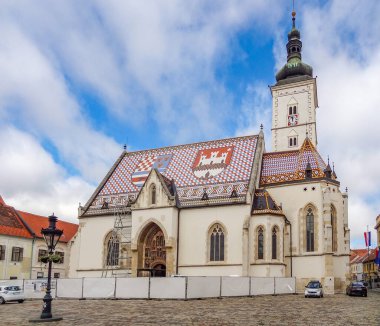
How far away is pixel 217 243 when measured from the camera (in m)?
41.3

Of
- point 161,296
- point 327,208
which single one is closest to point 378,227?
point 327,208

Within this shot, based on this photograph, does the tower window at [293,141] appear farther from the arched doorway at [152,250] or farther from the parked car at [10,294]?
the parked car at [10,294]

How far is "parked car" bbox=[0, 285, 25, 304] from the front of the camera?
95.2 feet

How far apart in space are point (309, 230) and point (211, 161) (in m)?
12.0

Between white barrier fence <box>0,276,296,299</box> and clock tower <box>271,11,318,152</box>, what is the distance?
3087 centimetres

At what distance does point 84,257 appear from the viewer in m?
46.6

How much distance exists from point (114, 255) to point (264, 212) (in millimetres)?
15646

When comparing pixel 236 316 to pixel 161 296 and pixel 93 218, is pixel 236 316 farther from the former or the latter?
pixel 93 218

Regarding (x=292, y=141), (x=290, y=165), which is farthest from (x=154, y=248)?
(x=292, y=141)

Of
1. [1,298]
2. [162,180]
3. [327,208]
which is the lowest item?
[1,298]

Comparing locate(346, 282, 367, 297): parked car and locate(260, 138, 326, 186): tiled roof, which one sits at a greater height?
locate(260, 138, 326, 186): tiled roof

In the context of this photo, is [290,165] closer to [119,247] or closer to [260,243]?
[260,243]

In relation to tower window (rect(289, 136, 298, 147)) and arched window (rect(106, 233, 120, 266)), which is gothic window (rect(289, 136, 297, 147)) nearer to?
tower window (rect(289, 136, 298, 147))

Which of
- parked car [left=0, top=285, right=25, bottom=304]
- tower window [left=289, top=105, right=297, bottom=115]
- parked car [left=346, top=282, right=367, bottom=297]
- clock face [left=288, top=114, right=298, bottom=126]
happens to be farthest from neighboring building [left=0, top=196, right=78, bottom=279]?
tower window [left=289, top=105, right=297, bottom=115]
